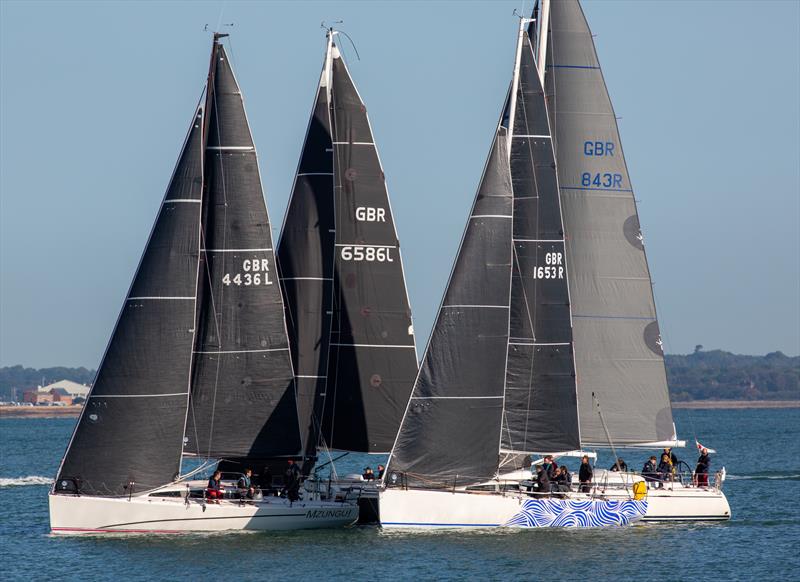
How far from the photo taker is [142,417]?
110 ft

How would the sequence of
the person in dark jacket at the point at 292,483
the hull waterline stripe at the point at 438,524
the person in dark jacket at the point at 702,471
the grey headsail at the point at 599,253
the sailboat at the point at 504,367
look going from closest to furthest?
Result: the hull waterline stripe at the point at 438,524, the sailboat at the point at 504,367, the person in dark jacket at the point at 292,483, the person in dark jacket at the point at 702,471, the grey headsail at the point at 599,253

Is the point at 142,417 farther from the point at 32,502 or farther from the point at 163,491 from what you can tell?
the point at 32,502

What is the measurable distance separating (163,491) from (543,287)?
9.93 metres

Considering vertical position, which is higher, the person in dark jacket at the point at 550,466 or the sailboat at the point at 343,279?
the sailboat at the point at 343,279

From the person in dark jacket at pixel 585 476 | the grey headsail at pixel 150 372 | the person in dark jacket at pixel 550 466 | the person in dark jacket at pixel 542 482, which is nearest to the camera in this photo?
the grey headsail at pixel 150 372

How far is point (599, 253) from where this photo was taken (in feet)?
125

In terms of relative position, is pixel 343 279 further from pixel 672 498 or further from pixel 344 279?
pixel 672 498

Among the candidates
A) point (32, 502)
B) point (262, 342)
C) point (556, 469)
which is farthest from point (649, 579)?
point (32, 502)

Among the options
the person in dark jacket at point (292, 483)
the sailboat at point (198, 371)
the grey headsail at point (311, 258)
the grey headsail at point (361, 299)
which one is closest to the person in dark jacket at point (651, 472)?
the grey headsail at point (361, 299)

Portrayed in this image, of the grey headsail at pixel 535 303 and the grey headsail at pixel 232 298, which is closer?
the grey headsail at pixel 232 298

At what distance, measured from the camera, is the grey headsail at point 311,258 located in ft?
121

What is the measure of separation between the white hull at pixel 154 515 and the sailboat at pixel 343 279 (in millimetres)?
3647

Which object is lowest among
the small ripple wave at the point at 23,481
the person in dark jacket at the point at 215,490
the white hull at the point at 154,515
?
the white hull at the point at 154,515

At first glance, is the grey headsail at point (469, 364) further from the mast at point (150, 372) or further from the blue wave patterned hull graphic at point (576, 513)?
the mast at point (150, 372)
